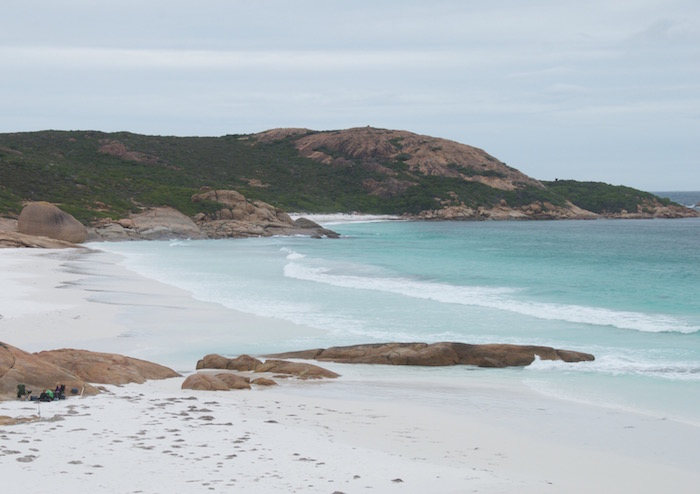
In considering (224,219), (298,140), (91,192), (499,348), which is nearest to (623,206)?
(298,140)

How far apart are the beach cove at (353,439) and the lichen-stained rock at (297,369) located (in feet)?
1.39

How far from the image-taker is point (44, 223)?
54125 millimetres

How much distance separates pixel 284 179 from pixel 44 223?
7630 centimetres

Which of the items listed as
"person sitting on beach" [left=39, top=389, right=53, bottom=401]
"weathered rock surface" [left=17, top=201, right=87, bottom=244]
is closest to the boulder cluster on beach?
"person sitting on beach" [left=39, top=389, right=53, bottom=401]

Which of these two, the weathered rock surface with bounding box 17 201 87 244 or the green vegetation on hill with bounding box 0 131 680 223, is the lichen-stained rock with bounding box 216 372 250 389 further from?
the green vegetation on hill with bounding box 0 131 680 223

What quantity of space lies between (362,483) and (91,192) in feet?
242

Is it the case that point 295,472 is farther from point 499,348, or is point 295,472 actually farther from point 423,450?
point 499,348

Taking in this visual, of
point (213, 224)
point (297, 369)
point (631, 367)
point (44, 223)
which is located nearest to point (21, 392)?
point (297, 369)

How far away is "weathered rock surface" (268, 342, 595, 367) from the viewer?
53.2 ft

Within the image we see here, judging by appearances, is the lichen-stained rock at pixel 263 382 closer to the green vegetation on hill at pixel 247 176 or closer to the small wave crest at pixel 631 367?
the small wave crest at pixel 631 367

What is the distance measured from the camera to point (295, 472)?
8.21 metres

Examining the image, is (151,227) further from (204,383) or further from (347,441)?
(347,441)

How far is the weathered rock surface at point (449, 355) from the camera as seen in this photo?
53.2ft

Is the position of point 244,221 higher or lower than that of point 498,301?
higher
